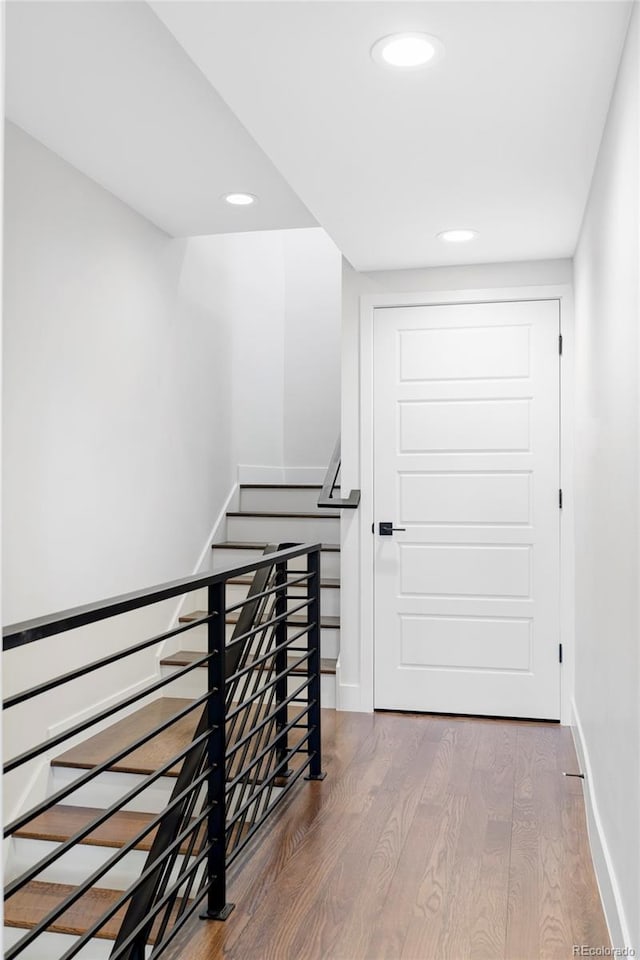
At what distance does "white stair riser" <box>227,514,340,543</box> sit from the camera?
4934mm

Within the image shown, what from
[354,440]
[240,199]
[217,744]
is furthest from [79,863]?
[240,199]

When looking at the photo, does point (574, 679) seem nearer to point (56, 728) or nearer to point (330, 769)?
point (330, 769)

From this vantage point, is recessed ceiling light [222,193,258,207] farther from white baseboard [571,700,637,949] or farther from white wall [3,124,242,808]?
white baseboard [571,700,637,949]

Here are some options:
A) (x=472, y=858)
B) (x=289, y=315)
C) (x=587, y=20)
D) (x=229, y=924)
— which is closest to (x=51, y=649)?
(x=229, y=924)

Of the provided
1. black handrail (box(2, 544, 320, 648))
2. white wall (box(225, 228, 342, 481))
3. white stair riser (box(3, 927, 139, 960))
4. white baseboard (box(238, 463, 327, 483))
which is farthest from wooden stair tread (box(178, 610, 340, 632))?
black handrail (box(2, 544, 320, 648))

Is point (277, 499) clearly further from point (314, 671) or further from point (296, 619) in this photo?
point (314, 671)

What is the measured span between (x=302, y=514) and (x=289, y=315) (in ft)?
5.61

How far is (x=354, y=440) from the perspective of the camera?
4.21 m

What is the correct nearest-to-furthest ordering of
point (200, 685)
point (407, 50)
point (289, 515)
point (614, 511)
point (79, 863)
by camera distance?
point (407, 50)
point (614, 511)
point (79, 863)
point (200, 685)
point (289, 515)

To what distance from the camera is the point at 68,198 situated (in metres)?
3.28

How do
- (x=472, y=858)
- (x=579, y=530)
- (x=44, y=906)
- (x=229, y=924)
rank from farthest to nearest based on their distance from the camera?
(x=579, y=530) → (x=44, y=906) → (x=472, y=858) → (x=229, y=924)

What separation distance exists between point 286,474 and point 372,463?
1787 mm

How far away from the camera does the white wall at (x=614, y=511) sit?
5.79ft

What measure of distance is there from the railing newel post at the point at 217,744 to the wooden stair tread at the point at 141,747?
943mm
